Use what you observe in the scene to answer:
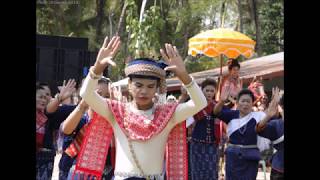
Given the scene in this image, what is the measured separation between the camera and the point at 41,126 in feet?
20.2

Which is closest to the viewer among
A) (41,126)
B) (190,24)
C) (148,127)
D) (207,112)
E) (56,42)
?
(148,127)

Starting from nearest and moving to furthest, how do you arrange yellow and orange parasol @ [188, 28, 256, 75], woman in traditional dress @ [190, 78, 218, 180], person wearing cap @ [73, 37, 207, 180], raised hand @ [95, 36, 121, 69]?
raised hand @ [95, 36, 121, 69], person wearing cap @ [73, 37, 207, 180], woman in traditional dress @ [190, 78, 218, 180], yellow and orange parasol @ [188, 28, 256, 75]

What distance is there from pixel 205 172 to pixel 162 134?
3.50m

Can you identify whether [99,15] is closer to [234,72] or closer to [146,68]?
[234,72]

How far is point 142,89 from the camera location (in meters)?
4.82

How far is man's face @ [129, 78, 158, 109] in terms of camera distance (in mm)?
4820

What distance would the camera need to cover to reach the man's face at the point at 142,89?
482 cm

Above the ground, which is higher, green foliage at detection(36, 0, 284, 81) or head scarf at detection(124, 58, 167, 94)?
green foliage at detection(36, 0, 284, 81)

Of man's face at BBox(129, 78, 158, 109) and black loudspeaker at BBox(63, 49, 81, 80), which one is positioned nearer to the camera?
man's face at BBox(129, 78, 158, 109)

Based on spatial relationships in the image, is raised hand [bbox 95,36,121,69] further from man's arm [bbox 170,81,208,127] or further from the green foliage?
the green foliage

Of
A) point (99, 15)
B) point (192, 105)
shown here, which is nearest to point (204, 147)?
point (192, 105)

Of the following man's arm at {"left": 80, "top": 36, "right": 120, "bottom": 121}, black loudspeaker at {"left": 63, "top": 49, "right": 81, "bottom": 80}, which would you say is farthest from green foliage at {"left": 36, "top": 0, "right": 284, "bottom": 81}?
man's arm at {"left": 80, "top": 36, "right": 120, "bottom": 121}
